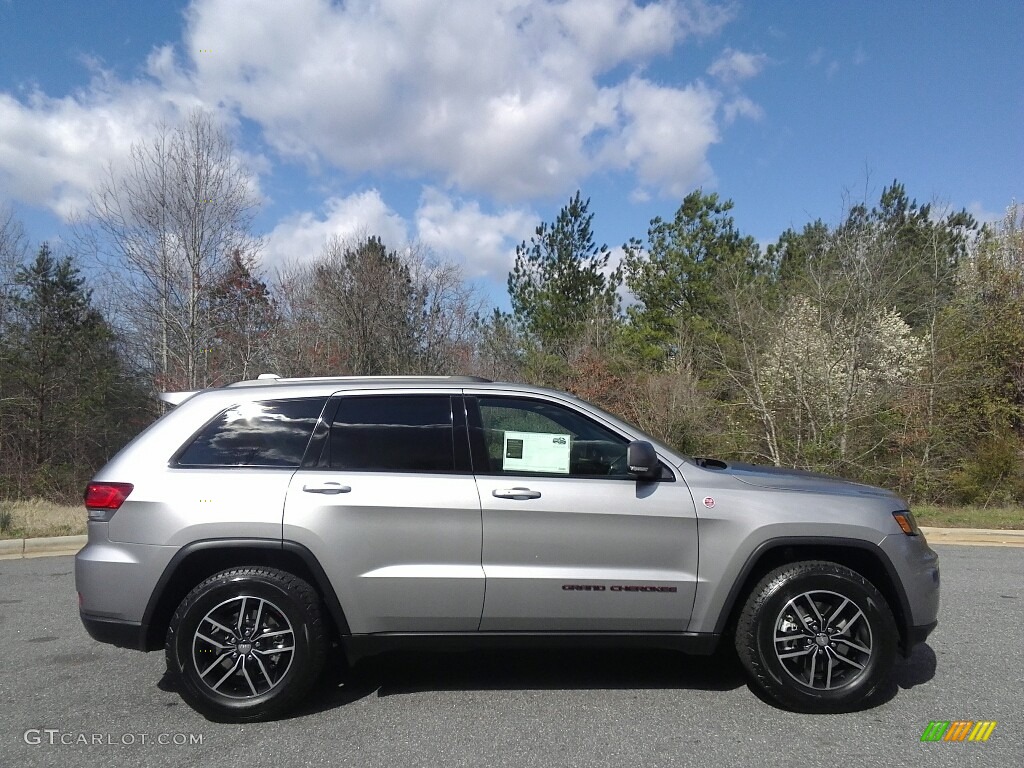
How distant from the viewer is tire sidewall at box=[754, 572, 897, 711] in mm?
4074

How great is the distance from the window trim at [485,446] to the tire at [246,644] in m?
1.16

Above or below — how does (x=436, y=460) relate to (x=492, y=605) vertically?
above

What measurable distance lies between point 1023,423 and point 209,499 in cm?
1782

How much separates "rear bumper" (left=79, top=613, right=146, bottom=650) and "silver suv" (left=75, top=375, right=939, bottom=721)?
1cm

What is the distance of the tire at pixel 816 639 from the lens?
4.09 metres

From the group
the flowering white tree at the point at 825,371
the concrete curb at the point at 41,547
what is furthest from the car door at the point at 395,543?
the flowering white tree at the point at 825,371

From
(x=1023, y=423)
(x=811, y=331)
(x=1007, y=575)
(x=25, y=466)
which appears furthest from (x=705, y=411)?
(x=25, y=466)

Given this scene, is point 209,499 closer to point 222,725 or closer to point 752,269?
point 222,725

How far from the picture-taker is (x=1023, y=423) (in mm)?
16484

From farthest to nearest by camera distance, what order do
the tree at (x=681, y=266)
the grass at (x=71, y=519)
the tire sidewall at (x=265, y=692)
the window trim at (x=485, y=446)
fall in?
the tree at (x=681, y=266)
the grass at (x=71, y=519)
the window trim at (x=485, y=446)
the tire sidewall at (x=265, y=692)

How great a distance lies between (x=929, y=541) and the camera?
9867 millimetres

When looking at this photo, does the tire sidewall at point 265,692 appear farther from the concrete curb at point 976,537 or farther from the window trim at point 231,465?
the concrete curb at point 976,537

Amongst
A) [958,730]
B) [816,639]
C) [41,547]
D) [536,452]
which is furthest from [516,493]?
[41,547]

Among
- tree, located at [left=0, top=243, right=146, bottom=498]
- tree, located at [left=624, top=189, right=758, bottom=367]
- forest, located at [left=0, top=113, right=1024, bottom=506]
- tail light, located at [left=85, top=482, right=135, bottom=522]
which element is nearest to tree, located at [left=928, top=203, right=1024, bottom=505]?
forest, located at [left=0, top=113, right=1024, bottom=506]
